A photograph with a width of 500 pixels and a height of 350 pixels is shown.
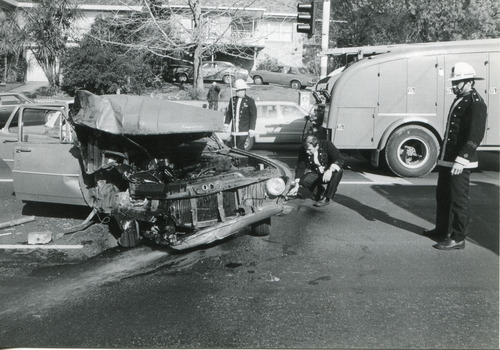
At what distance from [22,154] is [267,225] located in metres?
3.34

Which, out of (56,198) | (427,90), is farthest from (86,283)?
(427,90)

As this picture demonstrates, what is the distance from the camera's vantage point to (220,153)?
7.43m

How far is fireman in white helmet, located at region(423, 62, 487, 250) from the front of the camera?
5867 millimetres

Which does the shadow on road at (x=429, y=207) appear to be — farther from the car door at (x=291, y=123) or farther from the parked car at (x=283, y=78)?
the parked car at (x=283, y=78)

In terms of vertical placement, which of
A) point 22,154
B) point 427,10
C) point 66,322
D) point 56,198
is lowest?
point 66,322

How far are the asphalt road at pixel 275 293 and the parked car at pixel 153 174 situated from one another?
0.39m

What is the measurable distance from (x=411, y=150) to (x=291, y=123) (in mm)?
4985

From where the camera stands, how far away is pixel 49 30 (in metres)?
28.1

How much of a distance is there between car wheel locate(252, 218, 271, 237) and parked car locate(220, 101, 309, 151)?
336 inches

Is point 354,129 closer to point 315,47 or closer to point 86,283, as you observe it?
point 86,283

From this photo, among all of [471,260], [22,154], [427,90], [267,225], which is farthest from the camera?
[427,90]

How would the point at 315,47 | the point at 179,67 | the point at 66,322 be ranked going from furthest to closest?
1. the point at 315,47
2. the point at 179,67
3. the point at 66,322

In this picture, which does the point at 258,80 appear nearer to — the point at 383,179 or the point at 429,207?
the point at 383,179

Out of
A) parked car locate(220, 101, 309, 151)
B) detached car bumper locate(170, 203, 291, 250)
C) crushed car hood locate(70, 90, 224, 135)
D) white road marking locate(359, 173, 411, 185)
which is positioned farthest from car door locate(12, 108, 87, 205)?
parked car locate(220, 101, 309, 151)
